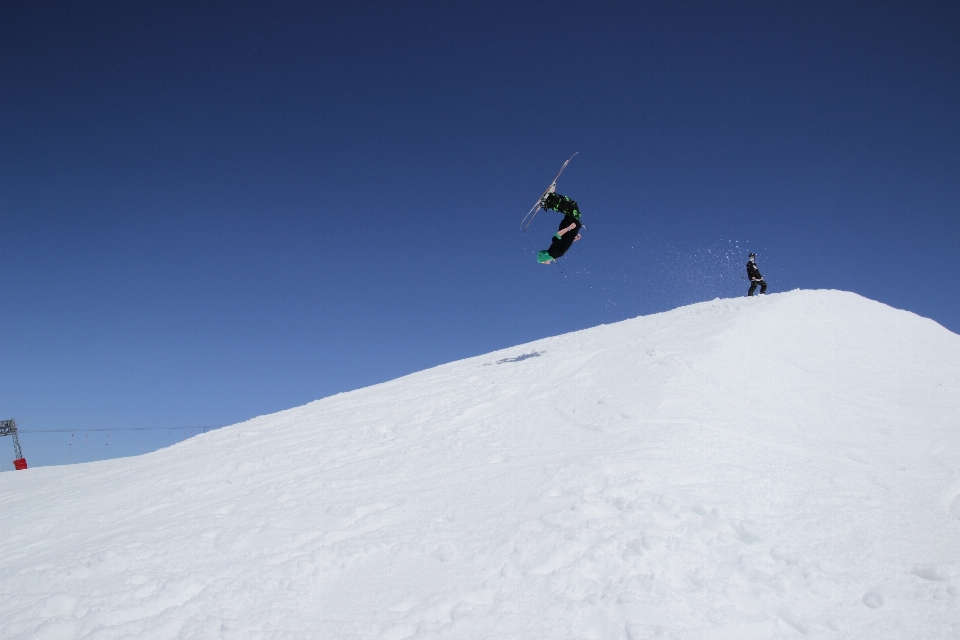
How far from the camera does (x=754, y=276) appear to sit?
52.6 feet

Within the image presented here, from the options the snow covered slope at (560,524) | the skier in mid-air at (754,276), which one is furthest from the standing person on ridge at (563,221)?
the skier in mid-air at (754,276)

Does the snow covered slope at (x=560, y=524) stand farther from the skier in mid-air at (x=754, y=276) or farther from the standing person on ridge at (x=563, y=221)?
the skier in mid-air at (x=754, y=276)

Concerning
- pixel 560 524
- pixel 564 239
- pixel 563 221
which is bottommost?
pixel 560 524

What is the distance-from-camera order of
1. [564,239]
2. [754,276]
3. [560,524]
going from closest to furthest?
[560,524], [564,239], [754,276]

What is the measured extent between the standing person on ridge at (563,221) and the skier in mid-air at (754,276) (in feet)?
26.9

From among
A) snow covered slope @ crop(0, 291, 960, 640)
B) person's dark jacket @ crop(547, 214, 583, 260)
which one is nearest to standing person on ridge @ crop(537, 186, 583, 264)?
person's dark jacket @ crop(547, 214, 583, 260)

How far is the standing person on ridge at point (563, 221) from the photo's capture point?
437 inches

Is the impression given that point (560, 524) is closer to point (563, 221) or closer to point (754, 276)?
point (563, 221)

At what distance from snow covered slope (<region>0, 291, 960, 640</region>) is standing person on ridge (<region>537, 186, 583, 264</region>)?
3934 millimetres

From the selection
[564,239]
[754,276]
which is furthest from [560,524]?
[754,276]

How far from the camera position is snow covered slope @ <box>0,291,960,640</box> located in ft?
10.4

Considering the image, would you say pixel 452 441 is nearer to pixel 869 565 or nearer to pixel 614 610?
pixel 614 610

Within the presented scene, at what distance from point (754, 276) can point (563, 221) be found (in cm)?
855

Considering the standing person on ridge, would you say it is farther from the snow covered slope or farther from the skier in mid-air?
the skier in mid-air
